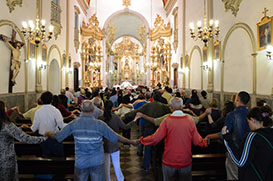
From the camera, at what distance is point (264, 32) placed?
6449mm

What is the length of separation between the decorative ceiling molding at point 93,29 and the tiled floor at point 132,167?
16.3 meters

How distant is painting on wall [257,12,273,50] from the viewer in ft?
20.0

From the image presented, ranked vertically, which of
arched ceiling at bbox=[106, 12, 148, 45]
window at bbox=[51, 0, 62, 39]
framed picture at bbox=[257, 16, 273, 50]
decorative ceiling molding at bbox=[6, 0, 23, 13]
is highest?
arched ceiling at bbox=[106, 12, 148, 45]

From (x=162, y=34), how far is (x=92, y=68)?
7.85 metres

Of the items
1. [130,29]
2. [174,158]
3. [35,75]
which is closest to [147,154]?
[174,158]

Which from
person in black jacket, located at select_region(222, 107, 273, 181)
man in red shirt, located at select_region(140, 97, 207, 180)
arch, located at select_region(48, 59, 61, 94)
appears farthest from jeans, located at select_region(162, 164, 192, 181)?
arch, located at select_region(48, 59, 61, 94)

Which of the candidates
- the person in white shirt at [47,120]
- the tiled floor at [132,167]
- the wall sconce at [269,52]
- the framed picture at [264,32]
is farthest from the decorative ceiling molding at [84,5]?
the person in white shirt at [47,120]

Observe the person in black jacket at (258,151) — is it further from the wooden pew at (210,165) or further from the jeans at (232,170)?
the wooden pew at (210,165)

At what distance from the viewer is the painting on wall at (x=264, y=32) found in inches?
240

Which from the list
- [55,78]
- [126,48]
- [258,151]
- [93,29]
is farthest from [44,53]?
[126,48]

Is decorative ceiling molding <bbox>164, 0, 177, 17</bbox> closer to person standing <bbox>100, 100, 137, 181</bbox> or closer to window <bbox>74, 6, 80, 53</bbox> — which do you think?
window <bbox>74, 6, 80, 53</bbox>

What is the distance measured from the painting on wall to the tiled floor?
5.00 metres

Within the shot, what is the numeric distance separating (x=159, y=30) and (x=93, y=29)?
6.55 metres

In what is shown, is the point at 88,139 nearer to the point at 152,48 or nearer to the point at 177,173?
the point at 177,173
